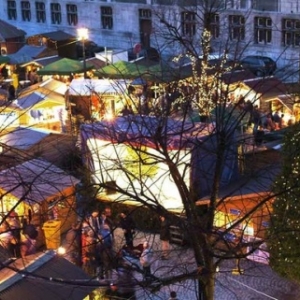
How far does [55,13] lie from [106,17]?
416 cm

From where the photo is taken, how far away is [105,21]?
42688mm

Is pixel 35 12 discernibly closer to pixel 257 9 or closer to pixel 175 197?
pixel 257 9

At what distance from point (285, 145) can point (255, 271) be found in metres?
2.81

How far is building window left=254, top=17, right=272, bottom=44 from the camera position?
35.3 metres

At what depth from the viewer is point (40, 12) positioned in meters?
46.4

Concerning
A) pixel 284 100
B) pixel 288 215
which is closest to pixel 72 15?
pixel 284 100

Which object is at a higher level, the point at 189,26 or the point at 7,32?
the point at 189,26

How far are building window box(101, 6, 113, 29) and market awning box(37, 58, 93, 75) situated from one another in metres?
14.6

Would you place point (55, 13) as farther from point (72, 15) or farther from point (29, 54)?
point (29, 54)

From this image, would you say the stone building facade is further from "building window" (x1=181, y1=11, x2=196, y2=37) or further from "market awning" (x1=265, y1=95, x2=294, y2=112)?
"market awning" (x1=265, y1=95, x2=294, y2=112)

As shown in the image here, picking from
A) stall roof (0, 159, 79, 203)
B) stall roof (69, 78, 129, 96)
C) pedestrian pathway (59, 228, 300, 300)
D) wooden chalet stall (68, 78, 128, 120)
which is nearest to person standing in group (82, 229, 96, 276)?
pedestrian pathway (59, 228, 300, 300)

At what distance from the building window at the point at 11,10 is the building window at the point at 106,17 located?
7.79 m

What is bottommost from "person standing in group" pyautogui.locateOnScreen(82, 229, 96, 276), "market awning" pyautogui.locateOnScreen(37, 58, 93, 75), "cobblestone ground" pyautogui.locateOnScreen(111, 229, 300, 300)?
"cobblestone ground" pyautogui.locateOnScreen(111, 229, 300, 300)

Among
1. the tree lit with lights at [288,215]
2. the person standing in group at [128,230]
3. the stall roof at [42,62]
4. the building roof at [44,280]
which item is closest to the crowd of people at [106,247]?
the person standing in group at [128,230]
